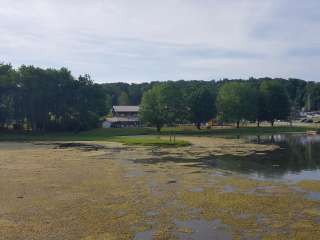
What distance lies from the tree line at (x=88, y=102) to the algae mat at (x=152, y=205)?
57033 mm

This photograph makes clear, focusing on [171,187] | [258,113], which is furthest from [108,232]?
[258,113]

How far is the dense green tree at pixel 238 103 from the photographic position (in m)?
105

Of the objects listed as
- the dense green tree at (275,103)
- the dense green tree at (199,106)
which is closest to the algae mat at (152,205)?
the dense green tree at (199,106)

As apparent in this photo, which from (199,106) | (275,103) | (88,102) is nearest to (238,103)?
(199,106)

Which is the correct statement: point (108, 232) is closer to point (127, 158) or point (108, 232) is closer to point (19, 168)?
point (19, 168)

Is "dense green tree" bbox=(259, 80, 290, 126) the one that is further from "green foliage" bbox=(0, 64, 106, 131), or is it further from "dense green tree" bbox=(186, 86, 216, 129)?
"green foliage" bbox=(0, 64, 106, 131)

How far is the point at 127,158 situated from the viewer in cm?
4400

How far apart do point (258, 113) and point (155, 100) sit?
28121 millimetres

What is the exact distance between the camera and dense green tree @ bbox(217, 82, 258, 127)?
344ft

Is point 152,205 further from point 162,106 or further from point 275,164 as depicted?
point 162,106

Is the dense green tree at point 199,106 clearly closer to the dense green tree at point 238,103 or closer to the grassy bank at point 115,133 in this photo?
the dense green tree at point 238,103

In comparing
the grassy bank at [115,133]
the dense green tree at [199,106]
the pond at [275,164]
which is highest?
the dense green tree at [199,106]

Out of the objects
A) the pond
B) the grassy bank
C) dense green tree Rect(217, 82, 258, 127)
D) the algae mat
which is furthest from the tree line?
the algae mat

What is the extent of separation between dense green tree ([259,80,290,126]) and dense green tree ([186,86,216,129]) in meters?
15.9
